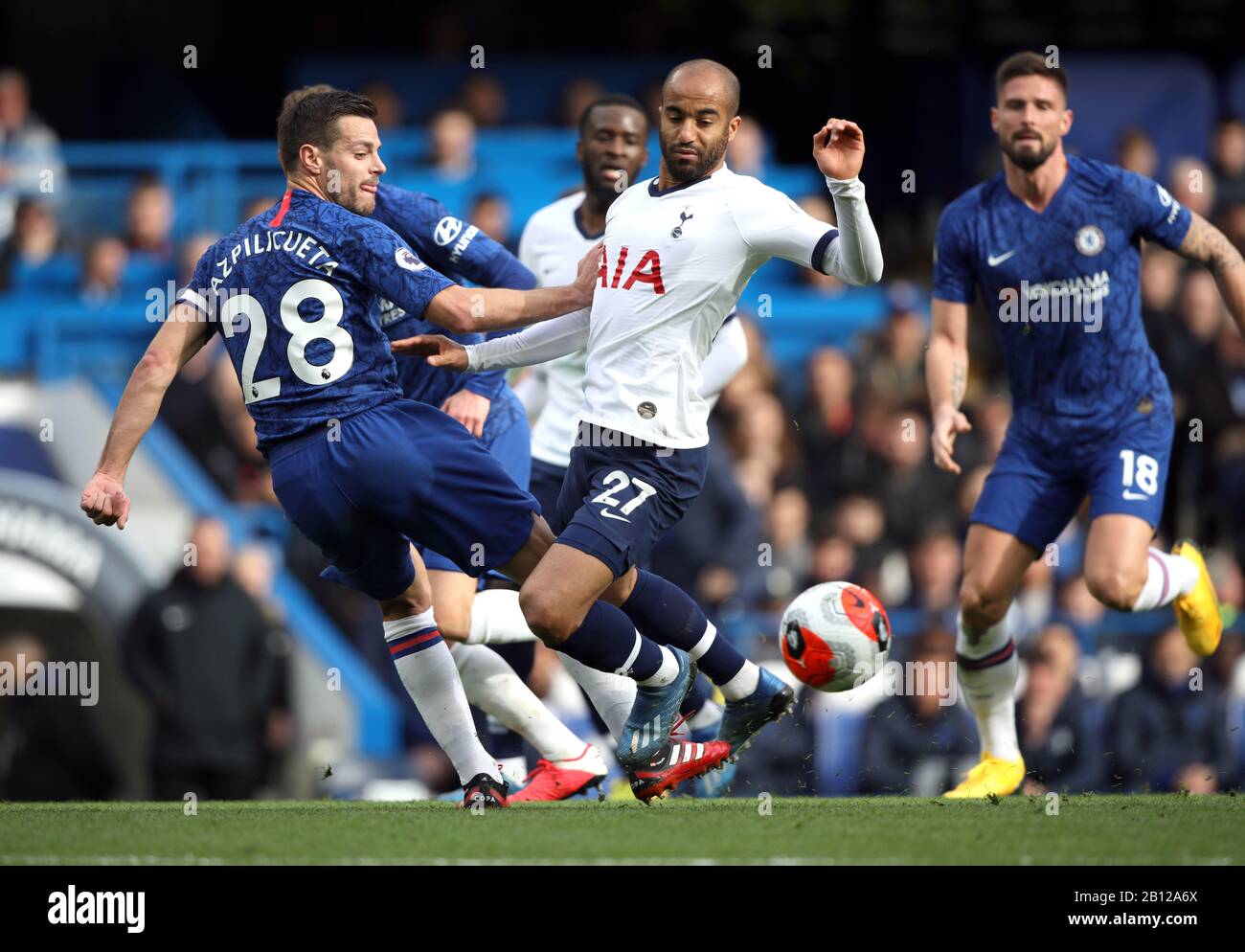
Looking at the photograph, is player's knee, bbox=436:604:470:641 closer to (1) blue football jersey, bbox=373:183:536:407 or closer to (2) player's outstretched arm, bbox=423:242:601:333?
(1) blue football jersey, bbox=373:183:536:407

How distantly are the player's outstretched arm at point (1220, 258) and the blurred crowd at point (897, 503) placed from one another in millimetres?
2928

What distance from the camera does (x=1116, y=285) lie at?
8000 millimetres

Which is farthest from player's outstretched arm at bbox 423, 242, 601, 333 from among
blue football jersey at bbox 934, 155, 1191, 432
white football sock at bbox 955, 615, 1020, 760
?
white football sock at bbox 955, 615, 1020, 760

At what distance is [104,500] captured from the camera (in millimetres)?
6773

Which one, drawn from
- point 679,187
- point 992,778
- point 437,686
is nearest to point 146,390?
point 437,686

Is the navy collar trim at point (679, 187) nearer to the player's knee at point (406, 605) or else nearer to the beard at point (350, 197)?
the beard at point (350, 197)

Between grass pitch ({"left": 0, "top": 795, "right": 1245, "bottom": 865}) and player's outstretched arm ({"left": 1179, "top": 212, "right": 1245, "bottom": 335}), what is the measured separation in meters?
1.93

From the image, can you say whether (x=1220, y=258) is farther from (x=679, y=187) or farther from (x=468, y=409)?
(x=468, y=409)

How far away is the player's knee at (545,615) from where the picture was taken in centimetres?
682

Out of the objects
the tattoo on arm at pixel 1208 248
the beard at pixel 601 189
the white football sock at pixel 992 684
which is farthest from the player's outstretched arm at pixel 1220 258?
the beard at pixel 601 189

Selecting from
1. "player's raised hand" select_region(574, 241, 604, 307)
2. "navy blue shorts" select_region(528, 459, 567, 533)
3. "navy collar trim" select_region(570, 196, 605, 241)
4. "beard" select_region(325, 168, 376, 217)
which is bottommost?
"navy blue shorts" select_region(528, 459, 567, 533)

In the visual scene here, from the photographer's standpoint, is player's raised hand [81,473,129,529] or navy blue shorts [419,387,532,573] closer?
player's raised hand [81,473,129,529]

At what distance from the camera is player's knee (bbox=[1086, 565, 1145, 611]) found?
7.83 m

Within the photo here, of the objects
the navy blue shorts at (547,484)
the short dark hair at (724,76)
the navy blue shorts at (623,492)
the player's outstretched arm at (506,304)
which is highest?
the short dark hair at (724,76)
